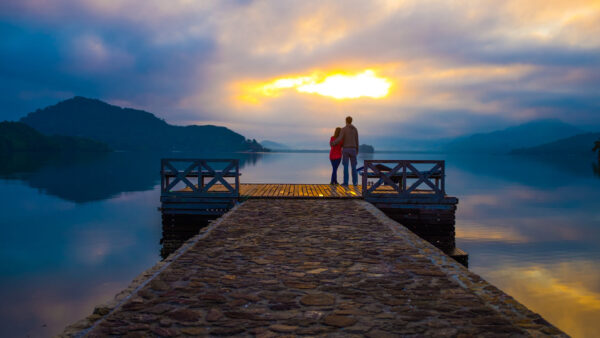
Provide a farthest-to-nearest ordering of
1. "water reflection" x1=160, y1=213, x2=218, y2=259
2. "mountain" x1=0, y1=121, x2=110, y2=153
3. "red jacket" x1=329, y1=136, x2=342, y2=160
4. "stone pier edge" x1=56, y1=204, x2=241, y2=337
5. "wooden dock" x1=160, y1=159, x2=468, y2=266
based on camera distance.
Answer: "mountain" x1=0, y1=121, x2=110, y2=153, "red jacket" x1=329, y1=136, x2=342, y2=160, "water reflection" x1=160, y1=213, x2=218, y2=259, "wooden dock" x1=160, y1=159, x2=468, y2=266, "stone pier edge" x1=56, y1=204, x2=241, y2=337

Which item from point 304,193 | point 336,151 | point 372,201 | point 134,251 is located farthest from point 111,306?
point 134,251

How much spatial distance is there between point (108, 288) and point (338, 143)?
1120 centimetres

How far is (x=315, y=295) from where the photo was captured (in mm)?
4426

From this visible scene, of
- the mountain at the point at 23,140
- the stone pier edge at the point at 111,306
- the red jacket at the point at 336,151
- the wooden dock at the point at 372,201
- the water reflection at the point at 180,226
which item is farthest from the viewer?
the mountain at the point at 23,140

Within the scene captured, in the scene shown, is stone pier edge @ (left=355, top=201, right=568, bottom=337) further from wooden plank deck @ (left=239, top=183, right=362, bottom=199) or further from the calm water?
the calm water

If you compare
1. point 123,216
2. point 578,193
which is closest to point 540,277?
point 123,216

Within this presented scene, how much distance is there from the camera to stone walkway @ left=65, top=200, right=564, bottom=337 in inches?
143

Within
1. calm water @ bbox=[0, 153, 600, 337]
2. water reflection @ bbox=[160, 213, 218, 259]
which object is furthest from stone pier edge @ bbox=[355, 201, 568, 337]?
water reflection @ bbox=[160, 213, 218, 259]

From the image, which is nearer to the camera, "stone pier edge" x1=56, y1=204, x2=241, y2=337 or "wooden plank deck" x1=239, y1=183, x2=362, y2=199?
"stone pier edge" x1=56, y1=204, x2=241, y2=337

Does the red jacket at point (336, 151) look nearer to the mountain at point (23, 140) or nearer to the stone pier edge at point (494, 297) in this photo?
the stone pier edge at point (494, 297)

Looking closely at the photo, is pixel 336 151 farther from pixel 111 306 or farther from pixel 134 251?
pixel 111 306

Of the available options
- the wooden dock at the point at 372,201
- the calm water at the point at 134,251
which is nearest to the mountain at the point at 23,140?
the calm water at the point at 134,251

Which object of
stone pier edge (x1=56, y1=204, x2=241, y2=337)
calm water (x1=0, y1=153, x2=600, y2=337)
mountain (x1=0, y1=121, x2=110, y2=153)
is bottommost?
calm water (x1=0, y1=153, x2=600, y2=337)

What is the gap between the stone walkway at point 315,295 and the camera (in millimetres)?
3625
